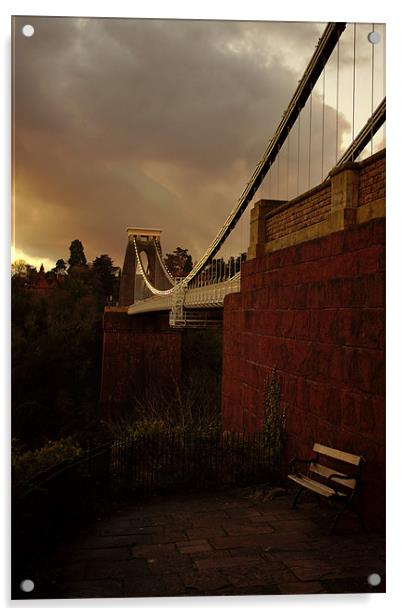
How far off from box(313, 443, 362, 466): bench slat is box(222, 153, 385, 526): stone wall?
9cm

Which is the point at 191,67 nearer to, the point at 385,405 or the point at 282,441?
the point at 385,405

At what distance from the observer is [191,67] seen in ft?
14.6

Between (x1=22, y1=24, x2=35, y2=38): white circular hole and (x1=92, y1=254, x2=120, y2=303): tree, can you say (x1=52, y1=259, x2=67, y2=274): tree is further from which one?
(x1=22, y1=24, x2=35, y2=38): white circular hole

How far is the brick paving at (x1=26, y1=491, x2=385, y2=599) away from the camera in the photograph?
3662 mm

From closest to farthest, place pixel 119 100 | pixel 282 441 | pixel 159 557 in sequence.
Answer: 1. pixel 159 557
2. pixel 119 100
3. pixel 282 441

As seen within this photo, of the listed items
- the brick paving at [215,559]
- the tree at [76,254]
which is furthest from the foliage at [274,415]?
the tree at [76,254]

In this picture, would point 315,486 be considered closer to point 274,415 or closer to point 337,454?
point 337,454

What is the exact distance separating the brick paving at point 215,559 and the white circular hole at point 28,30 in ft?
12.9

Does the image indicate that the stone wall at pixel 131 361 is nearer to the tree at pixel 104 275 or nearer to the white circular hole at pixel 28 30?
the tree at pixel 104 275

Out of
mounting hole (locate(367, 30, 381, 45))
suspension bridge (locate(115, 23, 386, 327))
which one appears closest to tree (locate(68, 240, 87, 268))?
suspension bridge (locate(115, 23, 386, 327))
